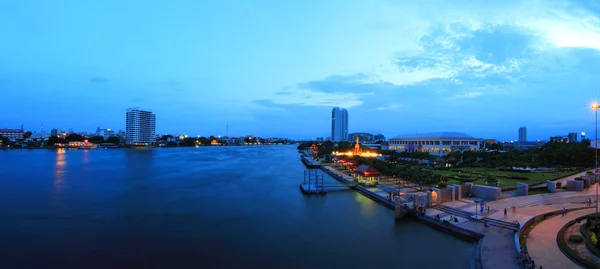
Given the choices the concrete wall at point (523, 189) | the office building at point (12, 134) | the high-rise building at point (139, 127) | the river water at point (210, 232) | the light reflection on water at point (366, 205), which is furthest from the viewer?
the office building at point (12, 134)

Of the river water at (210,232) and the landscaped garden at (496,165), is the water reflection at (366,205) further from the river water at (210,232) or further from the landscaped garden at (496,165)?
the landscaped garden at (496,165)

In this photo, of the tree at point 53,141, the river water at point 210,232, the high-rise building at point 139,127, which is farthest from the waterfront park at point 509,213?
the tree at point 53,141

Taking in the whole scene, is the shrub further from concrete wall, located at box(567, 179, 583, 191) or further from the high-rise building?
the high-rise building

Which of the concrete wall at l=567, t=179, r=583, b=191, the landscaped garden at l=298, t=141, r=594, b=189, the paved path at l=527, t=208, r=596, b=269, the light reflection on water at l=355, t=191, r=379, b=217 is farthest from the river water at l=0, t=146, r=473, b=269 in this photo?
the concrete wall at l=567, t=179, r=583, b=191

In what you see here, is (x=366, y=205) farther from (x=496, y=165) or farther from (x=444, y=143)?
(x=444, y=143)

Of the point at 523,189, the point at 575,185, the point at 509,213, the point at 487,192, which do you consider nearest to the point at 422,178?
the point at 487,192

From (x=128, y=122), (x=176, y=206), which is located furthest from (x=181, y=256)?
(x=128, y=122)
